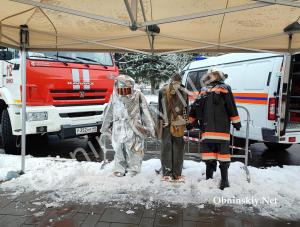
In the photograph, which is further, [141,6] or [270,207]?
[270,207]

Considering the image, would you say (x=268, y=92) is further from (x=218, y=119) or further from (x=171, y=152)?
(x=171, y=152)

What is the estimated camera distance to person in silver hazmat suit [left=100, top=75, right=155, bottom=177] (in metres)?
5.21

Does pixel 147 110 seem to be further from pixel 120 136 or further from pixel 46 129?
pixel 46 129

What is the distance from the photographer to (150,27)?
4348mm

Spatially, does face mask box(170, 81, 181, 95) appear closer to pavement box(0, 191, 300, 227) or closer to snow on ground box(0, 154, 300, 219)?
snow on ground box(0, 154, 300, 219)

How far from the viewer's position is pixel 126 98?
5.21 metres

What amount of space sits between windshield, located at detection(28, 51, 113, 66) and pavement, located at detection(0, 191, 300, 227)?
11.6 feet

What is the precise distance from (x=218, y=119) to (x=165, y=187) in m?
1.32

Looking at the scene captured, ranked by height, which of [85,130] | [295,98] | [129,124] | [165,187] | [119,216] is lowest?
[119,216]

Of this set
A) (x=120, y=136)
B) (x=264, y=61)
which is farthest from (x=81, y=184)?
(x=264, y=61)

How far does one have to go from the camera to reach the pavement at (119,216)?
3736 millimetres

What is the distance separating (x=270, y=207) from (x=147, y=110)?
2.37 metres

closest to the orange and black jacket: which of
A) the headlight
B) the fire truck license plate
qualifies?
the fire truck license plate

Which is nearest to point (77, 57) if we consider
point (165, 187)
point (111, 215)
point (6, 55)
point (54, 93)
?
point (54, 93)
